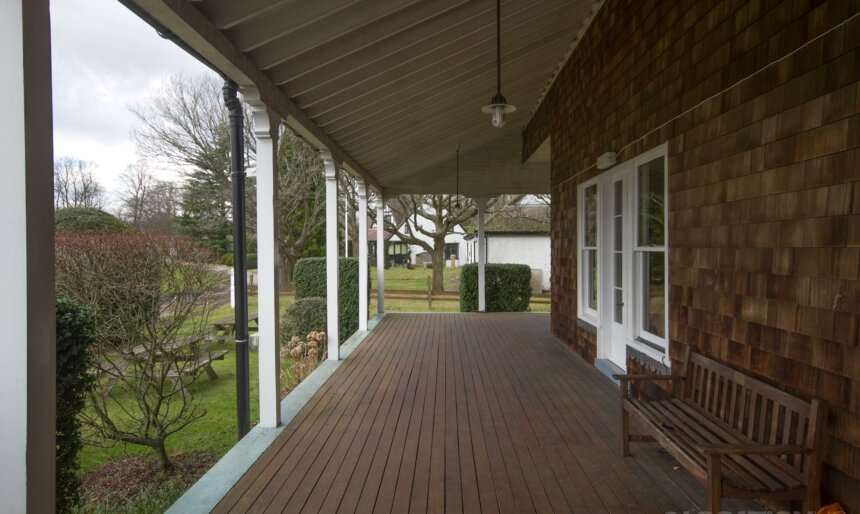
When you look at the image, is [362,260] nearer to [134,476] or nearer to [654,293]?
[134,476]

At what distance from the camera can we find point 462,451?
3.26 meters

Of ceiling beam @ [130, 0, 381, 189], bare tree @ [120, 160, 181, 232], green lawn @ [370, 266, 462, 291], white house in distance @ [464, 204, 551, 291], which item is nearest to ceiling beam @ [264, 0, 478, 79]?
ceiling beam @ [130, 0, 381, 189]

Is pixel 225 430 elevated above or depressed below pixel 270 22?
below

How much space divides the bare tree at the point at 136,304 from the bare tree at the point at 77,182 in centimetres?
695

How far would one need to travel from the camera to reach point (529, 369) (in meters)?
5.53

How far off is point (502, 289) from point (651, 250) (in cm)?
758

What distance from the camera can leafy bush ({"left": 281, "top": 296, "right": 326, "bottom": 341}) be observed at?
30.7 ft

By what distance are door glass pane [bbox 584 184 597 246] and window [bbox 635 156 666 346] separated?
1.20 m

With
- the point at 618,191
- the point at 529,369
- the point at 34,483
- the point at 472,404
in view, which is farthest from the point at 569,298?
the point at 34,483

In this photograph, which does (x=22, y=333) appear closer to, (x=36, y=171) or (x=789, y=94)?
(x=36, y=171)

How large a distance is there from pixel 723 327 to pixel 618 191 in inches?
87.9

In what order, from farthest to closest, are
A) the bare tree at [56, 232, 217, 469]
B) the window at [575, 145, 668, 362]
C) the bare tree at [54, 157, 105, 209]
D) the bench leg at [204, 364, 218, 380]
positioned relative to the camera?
the bare tree at [54, 157, 105, 209] → the bench leg at [204, 364, 218, 380] → the bare tree at [56, 232, 217, 469] → the window at [575, 145, 668, 362]

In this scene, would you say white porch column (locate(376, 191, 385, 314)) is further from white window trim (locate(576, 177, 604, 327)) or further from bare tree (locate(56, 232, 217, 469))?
bare tree (locate(56, 232, 217, 469))

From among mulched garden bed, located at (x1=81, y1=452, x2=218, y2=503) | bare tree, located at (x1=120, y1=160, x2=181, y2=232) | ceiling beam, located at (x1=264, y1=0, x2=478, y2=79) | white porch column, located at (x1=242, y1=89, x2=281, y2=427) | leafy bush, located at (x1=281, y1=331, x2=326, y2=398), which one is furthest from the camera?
bare tree, located at (x1=120, y1=160, x2=181, y2=232)
